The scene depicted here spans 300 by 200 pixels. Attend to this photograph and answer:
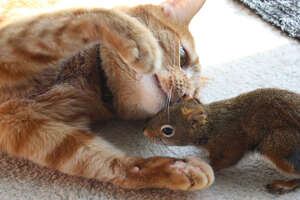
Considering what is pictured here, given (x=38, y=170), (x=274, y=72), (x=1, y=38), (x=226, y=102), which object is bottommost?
(x=38, y=170)

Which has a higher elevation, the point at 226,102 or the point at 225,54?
the point at 226,102

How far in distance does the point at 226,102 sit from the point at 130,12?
1.55 feet

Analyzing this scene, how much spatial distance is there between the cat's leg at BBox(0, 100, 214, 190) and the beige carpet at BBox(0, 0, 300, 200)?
33mm

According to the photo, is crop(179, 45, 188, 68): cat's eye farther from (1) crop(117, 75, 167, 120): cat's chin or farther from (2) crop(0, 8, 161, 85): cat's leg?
(2) crop(0, 8, 161, 85): cat's leg

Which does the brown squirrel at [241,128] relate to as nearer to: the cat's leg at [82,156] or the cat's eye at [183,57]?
the cat's leg at [82,156]

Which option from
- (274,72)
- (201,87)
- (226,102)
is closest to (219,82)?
(201,87)

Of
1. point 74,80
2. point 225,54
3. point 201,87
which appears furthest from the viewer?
point 225,54

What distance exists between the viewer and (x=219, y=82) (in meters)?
1.50

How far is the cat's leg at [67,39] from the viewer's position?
1.00 meters

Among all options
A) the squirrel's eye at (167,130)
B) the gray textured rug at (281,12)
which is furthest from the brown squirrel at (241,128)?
the gray textured rug at (281,12)

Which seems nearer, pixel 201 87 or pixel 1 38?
pixel 1 38

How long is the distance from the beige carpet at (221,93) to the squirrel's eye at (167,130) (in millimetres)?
97

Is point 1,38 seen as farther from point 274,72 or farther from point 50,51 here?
point 274,72

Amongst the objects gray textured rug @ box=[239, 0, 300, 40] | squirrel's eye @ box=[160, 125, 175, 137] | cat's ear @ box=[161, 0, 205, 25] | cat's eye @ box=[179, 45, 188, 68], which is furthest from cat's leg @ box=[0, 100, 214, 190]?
gray textured rug @ box=[239, 0, 300, 40]
